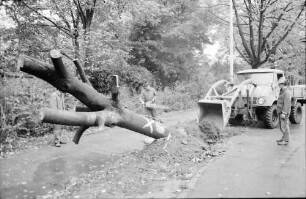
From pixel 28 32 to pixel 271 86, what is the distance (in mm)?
10419

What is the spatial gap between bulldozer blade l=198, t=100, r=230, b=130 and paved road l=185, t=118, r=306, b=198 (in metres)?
1.24

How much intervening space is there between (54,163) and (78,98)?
10.4ft

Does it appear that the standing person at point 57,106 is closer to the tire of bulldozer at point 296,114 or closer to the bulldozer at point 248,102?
the bulldozer at point 248,102

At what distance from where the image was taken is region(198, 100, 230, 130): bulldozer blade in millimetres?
12051

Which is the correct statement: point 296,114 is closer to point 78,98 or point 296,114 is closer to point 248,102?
point 248,102

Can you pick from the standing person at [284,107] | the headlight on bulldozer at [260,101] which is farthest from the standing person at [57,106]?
the headlight on bulldozer at [260,101]

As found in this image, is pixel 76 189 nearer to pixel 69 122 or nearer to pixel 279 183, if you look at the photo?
pixel 69 122

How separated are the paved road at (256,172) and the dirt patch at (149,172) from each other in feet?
1.31

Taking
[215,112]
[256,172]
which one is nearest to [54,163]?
[256,172]

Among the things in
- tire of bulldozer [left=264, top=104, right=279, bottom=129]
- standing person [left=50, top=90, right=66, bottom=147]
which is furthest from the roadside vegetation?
tire of bulldozer [left=264, top=104, right=279, bottom=129]

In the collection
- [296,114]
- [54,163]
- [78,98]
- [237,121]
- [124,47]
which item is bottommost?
[54,163]

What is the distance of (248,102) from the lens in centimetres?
1319

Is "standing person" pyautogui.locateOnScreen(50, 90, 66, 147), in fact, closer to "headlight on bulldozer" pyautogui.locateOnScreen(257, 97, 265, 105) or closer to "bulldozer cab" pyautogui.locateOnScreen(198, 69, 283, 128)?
"bulldozer cab" pyautogui.locateOnScreen(198, 69, 283, 128)

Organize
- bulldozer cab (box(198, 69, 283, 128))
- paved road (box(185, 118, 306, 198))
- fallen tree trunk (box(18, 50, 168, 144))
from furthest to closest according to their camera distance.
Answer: bulldozer cab (box(198, 69, 283, 128)) → paved road (box(185, 118, 306, 198)) → fallen tree trunk (box(18, 50, 168, 144))
